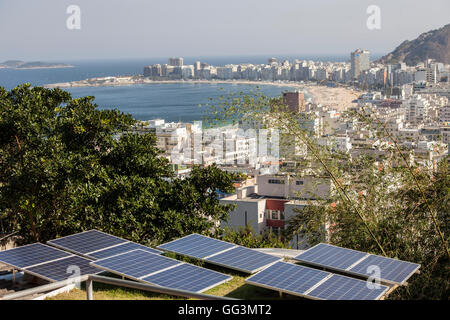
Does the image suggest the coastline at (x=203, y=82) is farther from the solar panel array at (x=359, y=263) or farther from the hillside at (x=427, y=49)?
the solar panel array at (x=359, y=263)

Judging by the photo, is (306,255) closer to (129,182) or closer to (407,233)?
(407,233)

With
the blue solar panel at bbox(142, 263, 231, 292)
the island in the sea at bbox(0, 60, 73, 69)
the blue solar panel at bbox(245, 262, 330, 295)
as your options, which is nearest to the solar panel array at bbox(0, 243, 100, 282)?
the blue solar panel at bbox(142, 263, 231, 292)

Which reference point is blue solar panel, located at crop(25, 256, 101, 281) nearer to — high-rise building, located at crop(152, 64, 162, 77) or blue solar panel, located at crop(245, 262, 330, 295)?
blue solar panel, located at crop(245, 262, 330, 295)

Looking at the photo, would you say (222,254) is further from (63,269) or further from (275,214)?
(275,214)

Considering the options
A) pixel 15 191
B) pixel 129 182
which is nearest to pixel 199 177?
pixel 129 182

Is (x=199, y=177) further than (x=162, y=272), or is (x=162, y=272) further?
(x=199, y=177)
